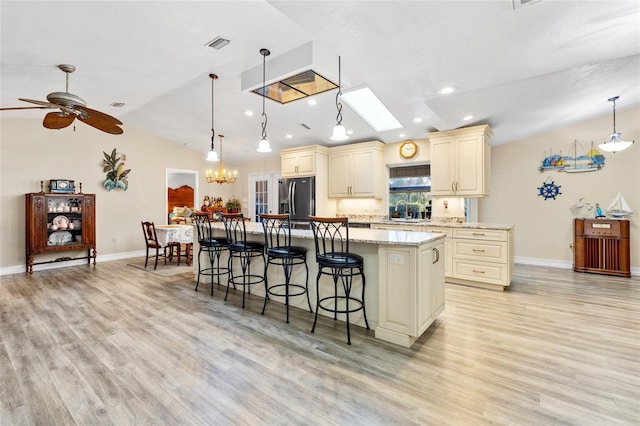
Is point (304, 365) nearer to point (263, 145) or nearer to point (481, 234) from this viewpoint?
point (263, 145)

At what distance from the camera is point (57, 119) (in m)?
3.28

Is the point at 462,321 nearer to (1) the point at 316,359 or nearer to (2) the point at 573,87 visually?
(1) the point at 316,359

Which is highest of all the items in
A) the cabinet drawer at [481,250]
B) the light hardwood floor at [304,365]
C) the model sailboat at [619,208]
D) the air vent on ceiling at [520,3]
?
the air vent on ceiling at [520,3]

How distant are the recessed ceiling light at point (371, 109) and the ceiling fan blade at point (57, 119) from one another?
→ 335cm

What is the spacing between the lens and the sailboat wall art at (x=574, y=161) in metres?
5.04

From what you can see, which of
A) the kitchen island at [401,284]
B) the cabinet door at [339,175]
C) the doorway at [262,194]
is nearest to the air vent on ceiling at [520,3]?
the kitchen island at [401,284]

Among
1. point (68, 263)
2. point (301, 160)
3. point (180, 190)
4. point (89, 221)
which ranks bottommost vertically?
point (68, 263)

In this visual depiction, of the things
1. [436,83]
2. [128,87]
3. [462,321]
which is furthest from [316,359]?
[128,87]

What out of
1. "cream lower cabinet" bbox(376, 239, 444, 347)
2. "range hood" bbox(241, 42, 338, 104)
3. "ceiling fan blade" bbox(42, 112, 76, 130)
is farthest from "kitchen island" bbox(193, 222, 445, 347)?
"ceiling fan blade" bbox(42, 112, 76, 130)

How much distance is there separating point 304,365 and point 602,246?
219 inches

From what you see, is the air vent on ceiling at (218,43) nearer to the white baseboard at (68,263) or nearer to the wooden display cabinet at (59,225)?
the wooden display cabinet at (59,225)

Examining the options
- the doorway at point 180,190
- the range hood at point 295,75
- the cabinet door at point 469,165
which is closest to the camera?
the range hood at point 295,75

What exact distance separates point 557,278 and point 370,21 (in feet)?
16.0

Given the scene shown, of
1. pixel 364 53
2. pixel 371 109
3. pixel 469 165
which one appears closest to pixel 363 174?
pixel 371 109
